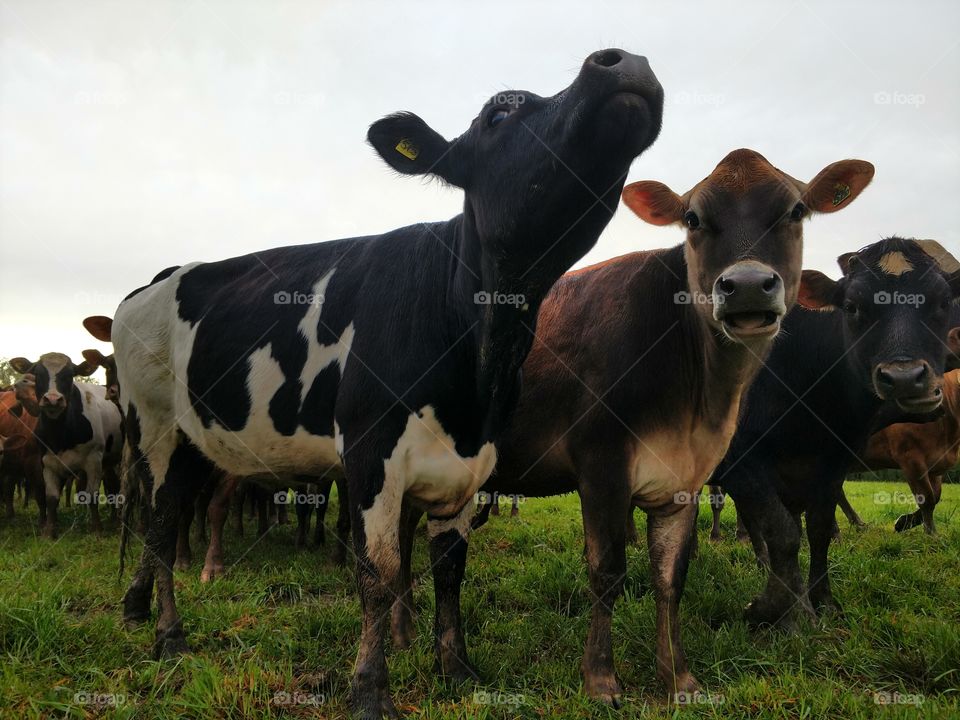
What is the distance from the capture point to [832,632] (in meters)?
4.40

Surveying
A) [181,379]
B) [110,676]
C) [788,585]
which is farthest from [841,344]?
[110,676]

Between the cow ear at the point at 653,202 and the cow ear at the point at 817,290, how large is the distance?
5.35 ft

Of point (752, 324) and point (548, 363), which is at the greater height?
point (752, 324)

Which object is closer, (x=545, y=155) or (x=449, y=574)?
(x=545, y=155)

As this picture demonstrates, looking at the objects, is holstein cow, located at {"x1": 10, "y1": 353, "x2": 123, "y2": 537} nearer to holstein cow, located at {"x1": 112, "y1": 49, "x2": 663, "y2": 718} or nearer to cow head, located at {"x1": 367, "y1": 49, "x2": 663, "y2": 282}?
holstein cow, located at {"x1": 112, "y1": 49, "x2": 663, "y2": 718}

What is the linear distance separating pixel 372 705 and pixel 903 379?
3.67 m

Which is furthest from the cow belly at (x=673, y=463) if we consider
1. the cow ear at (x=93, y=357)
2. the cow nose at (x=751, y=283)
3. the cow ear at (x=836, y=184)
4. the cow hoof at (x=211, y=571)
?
the cow ear at (x=93, y=357)

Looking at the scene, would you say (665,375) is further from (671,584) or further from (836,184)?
(836,184)

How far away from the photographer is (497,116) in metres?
3.35

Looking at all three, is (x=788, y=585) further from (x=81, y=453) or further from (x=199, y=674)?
(x=81, y=453)

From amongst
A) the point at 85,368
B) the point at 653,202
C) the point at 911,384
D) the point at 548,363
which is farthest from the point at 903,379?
the point at 85,368

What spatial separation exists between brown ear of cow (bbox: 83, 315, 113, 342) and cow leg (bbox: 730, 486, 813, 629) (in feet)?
21.0

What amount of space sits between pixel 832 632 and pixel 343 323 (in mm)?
3587

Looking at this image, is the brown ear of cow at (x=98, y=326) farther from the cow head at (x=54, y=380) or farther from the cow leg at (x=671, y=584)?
the cow leg at (x=671, y=584)
